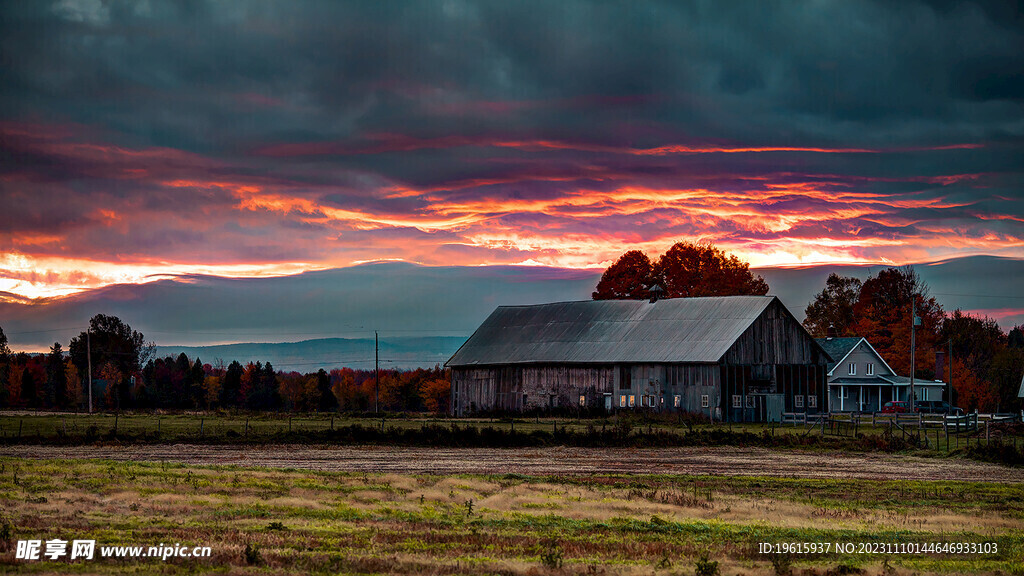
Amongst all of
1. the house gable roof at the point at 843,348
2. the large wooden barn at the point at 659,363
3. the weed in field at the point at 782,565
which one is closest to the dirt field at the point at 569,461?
the weed in field at the point at 782,565

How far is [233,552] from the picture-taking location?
17.8 metres

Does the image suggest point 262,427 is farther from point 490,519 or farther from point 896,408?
point 896,408

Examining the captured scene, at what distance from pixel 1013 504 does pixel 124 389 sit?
130 m

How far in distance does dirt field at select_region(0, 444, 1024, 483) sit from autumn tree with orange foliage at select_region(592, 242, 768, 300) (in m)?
61.8

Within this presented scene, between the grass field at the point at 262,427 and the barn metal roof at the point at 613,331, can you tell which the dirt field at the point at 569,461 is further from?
the barn metal roof at the point at 613,331

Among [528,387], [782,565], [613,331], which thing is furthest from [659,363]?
[782,565]

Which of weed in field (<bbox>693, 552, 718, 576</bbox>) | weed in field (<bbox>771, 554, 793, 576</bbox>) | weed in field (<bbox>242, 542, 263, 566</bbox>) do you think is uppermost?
weed in field (<bbox>242, 542, 263, 566</bbox>)

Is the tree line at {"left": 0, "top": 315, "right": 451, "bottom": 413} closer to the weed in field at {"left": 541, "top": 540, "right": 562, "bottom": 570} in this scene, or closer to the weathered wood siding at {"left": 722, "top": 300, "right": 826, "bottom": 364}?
the weathered wood siding at {"left": 722, "top": 300, "right": 826, "bottom": 364}

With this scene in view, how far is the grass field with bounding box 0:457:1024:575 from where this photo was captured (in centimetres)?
1791

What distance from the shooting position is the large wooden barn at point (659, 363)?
241 ft

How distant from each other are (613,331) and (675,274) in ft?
106

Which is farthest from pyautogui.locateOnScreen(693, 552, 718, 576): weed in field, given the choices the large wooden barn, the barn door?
the barn door

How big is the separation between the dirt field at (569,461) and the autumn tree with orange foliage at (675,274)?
61842 millimetres

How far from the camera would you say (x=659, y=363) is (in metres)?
75.4
